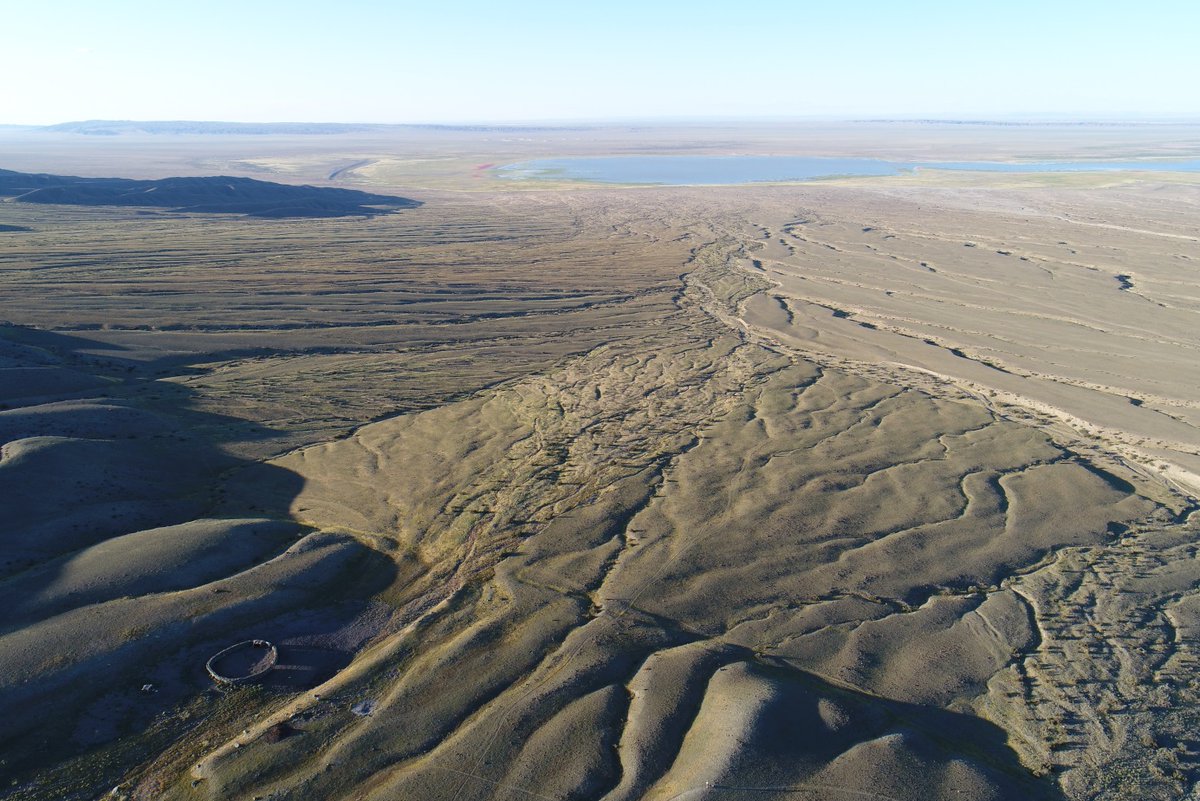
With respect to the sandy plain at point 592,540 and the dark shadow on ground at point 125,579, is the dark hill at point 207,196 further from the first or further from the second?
the dark shadow on ground at point 125,579

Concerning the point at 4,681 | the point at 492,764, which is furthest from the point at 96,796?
the point at 492,764

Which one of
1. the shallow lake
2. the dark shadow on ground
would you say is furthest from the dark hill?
the dark shadow on ground

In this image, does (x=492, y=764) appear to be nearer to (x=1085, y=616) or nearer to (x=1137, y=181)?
(x=1085, y=616)

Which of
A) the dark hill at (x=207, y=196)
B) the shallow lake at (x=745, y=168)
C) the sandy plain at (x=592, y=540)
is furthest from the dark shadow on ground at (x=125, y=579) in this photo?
the shallow lake at (x=745, y=168)

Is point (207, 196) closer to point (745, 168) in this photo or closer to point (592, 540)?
point (592, 540)

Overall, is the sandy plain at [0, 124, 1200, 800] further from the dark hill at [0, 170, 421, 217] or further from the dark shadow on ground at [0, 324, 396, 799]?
the dark hill at [0, 170, 421, 217]

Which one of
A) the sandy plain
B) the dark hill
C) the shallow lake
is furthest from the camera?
the shallow lake

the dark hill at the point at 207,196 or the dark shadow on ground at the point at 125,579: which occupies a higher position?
the dark hill at the point at 207,196

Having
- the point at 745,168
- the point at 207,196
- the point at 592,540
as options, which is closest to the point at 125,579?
the point at 592,540
